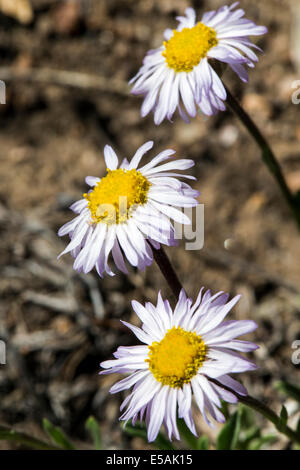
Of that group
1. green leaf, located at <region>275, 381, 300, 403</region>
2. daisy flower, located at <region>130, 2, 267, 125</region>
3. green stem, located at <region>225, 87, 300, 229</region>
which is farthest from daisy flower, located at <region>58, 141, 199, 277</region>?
green leaf, located at <region>275, 381, 300, 403</region>

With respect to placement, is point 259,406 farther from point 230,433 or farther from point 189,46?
point 189,46

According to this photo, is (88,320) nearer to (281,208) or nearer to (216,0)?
(281,208)

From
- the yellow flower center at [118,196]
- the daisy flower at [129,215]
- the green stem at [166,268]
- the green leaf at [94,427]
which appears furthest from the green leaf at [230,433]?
the yellow flower center at [118,196]

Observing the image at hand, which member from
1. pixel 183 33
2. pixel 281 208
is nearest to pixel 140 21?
pixel 281 208

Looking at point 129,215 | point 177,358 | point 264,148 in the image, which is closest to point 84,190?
point 264,148

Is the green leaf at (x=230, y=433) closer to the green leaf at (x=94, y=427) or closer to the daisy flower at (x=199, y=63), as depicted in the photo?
the green leaf at (x=94, y=427)

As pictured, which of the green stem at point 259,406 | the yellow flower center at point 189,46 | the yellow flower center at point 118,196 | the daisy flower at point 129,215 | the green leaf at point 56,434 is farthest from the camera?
the green leaf at point 56,434
